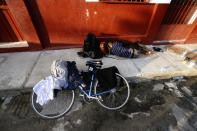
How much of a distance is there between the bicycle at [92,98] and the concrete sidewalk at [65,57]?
24.2 inches

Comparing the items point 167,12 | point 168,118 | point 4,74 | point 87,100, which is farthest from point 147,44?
point 4,74

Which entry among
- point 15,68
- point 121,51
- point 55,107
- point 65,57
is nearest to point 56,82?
point 55,107

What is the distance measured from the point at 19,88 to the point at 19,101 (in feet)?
1.06

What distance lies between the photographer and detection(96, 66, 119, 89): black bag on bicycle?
2.22 metres

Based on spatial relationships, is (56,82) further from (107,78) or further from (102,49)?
(102,49)

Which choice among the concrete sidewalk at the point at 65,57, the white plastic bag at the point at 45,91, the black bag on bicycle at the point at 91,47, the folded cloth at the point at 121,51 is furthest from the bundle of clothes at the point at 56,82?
the folded cloth at the point at 121,51

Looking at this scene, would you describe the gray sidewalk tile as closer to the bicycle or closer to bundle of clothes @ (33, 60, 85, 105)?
the bicycle

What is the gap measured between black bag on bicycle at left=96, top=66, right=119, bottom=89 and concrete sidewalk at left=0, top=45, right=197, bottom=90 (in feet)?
2.58

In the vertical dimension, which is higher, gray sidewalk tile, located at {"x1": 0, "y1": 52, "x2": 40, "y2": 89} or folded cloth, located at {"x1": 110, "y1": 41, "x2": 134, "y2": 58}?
folded cloth, located at {"x1": 110, "y1": 41, "x2": 134, "y2": 58}

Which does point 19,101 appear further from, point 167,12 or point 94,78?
point 167,12

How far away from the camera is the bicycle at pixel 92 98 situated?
2275 millimetres

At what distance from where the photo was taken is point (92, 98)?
2438 mm

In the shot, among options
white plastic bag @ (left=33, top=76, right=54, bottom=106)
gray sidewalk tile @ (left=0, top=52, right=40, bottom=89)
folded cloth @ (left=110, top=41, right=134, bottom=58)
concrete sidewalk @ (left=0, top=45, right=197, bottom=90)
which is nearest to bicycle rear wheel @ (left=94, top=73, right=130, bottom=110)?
concrete sidewalk @ (left=0, top=45, right=197, bottom=90)

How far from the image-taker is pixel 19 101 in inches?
97.7
